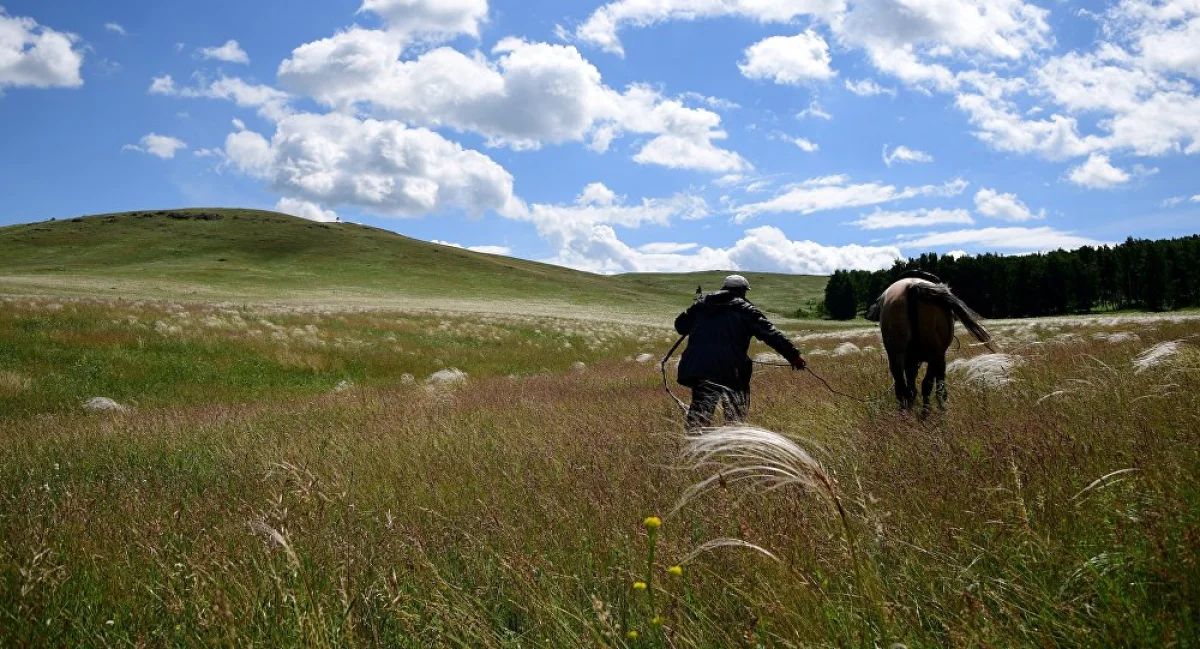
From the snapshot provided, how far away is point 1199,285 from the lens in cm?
7206

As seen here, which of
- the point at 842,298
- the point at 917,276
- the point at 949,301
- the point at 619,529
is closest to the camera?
the point at 619,529

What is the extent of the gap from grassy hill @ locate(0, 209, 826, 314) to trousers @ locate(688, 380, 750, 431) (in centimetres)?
5258

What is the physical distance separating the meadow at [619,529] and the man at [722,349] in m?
0.56

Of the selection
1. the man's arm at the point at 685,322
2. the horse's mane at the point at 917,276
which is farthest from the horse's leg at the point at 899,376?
the man's arm at the point at 685,322

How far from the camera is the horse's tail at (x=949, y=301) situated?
7785mm

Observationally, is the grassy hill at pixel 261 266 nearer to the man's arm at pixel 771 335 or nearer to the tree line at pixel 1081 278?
the tree line at pixel 1081 278

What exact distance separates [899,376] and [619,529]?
5360mm

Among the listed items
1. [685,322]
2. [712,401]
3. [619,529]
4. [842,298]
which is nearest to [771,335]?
[712,401]

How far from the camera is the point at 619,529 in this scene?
3.65 m

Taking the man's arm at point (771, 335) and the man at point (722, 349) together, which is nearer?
the man's arm at point (771, 335)

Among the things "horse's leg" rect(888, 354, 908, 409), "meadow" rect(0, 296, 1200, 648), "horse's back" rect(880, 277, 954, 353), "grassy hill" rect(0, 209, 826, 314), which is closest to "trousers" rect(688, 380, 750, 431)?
"meadow" rect(0, 296, 1200, 648)

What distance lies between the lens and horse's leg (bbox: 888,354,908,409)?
7.66m

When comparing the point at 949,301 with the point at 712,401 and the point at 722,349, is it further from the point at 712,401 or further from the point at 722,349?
the point at 712,401

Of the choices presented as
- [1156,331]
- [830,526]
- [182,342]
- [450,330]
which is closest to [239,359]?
[182,342]
